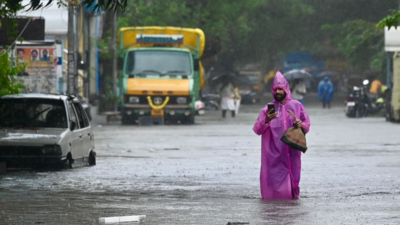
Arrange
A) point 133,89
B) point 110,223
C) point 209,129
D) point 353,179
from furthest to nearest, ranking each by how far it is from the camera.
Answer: point 133,89 → point 209,129 → point 353,179 → point 110,223

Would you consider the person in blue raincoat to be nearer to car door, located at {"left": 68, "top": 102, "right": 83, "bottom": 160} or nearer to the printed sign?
the printed sign

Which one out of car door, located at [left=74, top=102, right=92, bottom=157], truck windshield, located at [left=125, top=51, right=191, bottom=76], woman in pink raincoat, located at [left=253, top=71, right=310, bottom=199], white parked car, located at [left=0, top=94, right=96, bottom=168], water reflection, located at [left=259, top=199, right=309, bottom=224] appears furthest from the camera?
truck windshield, located at [left=125, top=51, right=191, bottom=76]

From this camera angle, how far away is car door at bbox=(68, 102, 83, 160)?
56.6 feet

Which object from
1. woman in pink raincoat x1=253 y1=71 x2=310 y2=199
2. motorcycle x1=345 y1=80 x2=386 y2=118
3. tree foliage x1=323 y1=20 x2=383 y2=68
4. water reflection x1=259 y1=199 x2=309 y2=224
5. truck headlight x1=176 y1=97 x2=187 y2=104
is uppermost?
tree foliage x1=323 y1=20 x2=383 y2=68

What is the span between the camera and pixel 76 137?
57.2 ft

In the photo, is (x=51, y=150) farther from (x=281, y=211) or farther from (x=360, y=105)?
(x=360, y=105)

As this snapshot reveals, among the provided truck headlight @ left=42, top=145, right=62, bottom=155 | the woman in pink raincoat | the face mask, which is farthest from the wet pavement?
the face mask

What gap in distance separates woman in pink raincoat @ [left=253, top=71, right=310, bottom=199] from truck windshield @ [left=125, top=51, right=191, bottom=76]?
79.8 feet

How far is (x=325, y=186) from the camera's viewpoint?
559 inches

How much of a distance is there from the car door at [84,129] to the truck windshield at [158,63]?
17.9 meters

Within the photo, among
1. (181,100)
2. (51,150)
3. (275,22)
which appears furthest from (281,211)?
(275,22)

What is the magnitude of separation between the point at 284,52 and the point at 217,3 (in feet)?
67.0

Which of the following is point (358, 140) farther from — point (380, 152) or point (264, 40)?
point (264, 40)

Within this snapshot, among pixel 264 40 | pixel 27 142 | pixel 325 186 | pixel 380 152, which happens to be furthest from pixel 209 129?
pixel 264 40
